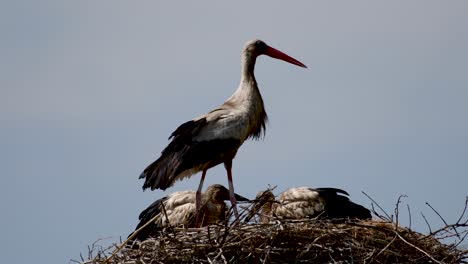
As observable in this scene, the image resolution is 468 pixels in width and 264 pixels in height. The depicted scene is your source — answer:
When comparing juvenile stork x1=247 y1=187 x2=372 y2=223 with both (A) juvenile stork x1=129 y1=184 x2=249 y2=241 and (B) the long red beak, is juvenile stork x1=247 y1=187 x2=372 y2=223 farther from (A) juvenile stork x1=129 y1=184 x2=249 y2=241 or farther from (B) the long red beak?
(B) the long red beak

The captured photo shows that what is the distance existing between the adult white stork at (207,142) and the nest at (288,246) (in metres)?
2.01

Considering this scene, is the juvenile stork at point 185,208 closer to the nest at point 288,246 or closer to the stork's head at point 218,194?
the stork's head at point 218,194

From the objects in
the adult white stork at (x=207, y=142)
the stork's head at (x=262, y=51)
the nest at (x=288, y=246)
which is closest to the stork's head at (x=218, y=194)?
the adult white stork at (x=207, y=142)

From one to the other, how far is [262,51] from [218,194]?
1.43m

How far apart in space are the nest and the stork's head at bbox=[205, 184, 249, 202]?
308 centimetres

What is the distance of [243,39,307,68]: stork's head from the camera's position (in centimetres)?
1349

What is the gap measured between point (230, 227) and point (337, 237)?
793 millimetres

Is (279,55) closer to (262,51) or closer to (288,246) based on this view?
(262,51)

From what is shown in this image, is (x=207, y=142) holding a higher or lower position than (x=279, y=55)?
lower

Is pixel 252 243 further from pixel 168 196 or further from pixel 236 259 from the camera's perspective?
pixel 168 196

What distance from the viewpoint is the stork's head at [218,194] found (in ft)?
44.6

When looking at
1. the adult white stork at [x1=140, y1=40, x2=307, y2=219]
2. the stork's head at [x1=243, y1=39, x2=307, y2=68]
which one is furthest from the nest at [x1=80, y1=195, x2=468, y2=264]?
the stork's head at [x1=243, y1=39, x2=307, y2=68]

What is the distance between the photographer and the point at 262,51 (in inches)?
534

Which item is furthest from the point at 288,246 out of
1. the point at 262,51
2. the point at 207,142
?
the point at 262,51
